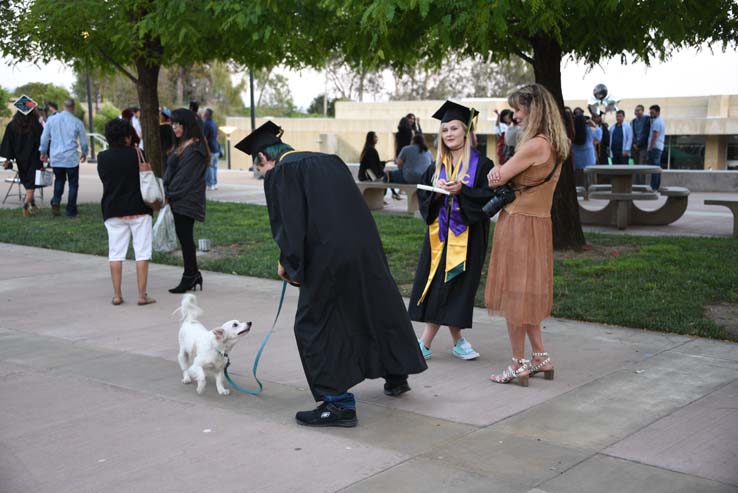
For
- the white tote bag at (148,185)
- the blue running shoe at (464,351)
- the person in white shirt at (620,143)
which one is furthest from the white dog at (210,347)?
the person in white shirt at (620,143)

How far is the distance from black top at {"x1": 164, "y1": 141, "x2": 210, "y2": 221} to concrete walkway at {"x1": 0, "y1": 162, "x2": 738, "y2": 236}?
6.88 m

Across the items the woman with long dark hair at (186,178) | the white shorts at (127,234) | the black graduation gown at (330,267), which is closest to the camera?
the black graduation gown at (330,267)

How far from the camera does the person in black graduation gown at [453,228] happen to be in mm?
6152

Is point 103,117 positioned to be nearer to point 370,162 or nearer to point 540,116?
point 370,162

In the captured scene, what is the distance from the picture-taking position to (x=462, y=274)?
6.28 m

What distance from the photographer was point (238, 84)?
197ft

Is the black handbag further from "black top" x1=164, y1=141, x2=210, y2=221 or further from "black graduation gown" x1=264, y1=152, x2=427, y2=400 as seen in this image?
"black top" x1=164, y1=141, x2=210, y2=221

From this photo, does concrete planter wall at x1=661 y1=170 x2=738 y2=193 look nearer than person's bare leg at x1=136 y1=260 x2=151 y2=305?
No

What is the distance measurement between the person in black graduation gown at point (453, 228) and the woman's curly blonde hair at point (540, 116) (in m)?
0.57

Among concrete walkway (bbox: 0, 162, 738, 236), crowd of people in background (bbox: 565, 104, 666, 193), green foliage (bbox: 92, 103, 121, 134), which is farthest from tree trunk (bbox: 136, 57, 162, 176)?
green foliage (bbox: 92, 103, 121, 134)

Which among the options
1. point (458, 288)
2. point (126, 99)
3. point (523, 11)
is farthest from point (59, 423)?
point (126, 99)

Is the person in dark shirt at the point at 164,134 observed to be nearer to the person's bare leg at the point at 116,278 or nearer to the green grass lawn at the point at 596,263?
the green grass lawn at the point at 596,263

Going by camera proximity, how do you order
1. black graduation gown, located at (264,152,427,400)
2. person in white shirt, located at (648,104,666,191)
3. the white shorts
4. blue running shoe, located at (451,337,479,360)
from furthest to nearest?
person in white shirt, located at (648,104,666,191) → the white shorts → blue running shoe, located at (451,337,479,360) → black graduation gown, located at (264,152,427,400)

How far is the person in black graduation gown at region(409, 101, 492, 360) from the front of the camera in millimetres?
6152
